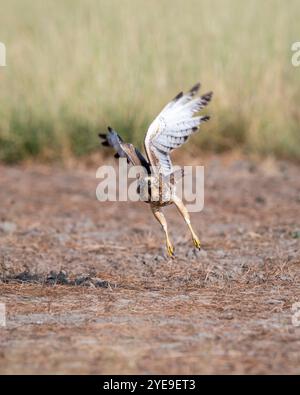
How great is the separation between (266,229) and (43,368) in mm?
3797

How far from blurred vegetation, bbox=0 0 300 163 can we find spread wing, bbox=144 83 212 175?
4.72 metres

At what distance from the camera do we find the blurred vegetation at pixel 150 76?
34.7ft

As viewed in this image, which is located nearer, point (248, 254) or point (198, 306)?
point (198, 306)

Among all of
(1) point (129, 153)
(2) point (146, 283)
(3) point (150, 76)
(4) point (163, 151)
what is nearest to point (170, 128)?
(4) point (163, 151)

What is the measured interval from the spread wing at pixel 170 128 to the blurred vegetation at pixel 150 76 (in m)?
4.72

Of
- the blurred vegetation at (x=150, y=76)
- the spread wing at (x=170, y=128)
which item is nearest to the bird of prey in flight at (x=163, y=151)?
the spread wing at (x=170, y=128)

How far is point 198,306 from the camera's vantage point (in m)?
5.08

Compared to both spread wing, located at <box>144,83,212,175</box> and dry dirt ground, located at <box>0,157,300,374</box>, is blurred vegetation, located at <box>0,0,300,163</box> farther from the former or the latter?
spread wing, located at <box>144,83,212,175</box>

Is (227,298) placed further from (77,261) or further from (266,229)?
(266,229)

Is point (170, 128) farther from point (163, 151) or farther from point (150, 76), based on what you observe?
point (150, 76)

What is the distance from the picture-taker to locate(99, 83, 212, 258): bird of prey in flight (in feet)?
17.8

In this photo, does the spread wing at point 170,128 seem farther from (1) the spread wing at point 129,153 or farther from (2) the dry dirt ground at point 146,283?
(2) the dry dirt ground at point 146,283

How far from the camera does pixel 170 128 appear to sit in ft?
18.6

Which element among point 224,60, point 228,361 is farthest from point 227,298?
point 224,60
